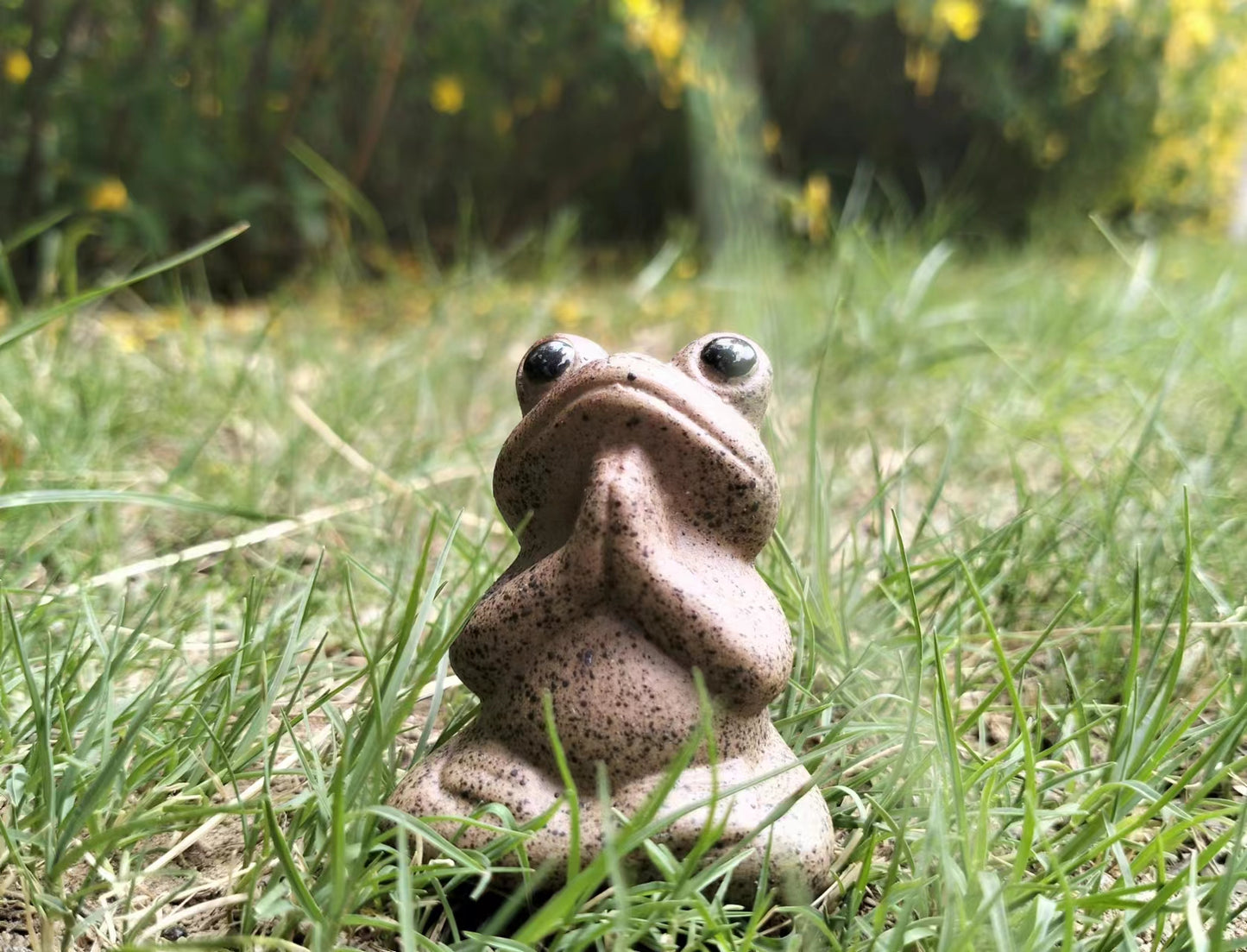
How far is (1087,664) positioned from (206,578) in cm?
142

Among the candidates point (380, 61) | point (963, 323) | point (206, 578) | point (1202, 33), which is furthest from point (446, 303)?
point (1202, 33)

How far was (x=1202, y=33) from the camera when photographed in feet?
15.5

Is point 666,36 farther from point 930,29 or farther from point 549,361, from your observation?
point 549,361

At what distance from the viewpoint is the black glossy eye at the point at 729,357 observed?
128 centimetres

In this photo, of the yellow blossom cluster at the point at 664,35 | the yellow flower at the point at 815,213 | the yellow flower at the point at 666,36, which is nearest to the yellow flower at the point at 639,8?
the yellow blossom cluster at the point at 664,35

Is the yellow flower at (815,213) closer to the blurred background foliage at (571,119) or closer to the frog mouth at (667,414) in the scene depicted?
the blurred background foliage at (571,119)

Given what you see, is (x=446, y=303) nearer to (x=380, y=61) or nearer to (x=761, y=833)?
(x=380, y=61)

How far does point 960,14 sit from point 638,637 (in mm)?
3849

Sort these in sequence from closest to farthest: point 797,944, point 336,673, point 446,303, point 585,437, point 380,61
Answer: point 797,944 → point 585,437 → point 336,673 → point 446,303 → point 380,61

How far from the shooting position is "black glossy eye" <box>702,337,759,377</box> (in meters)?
1.28

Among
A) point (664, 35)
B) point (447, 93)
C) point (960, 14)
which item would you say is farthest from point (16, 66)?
point (960, 14)

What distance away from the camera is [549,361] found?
129 cm

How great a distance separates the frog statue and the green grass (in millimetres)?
55

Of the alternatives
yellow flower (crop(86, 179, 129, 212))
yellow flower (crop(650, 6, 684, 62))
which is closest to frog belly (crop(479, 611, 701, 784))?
yellow flower (crop(86, 179, 129, 212))
